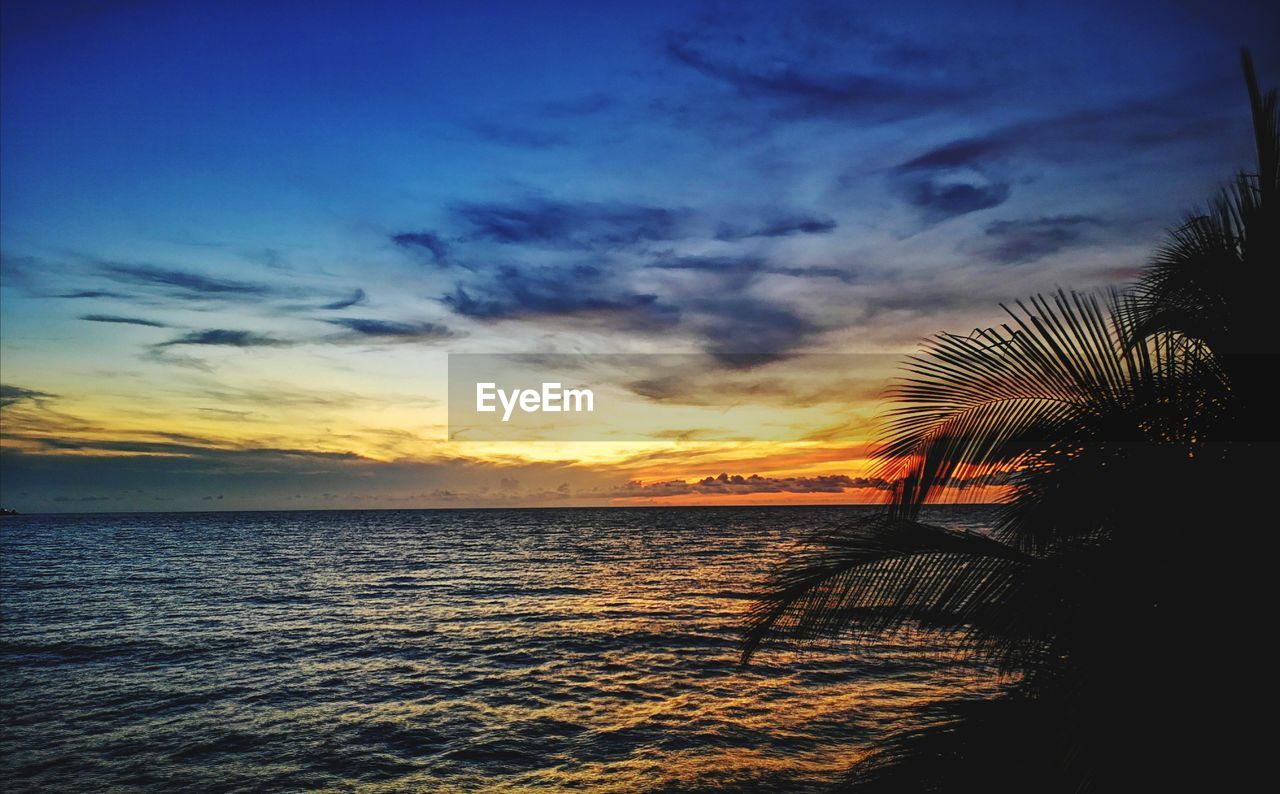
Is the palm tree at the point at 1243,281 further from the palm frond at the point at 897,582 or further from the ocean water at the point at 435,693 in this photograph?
the ocean water at the point at 435,693

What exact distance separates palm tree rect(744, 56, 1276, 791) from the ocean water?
7944mm

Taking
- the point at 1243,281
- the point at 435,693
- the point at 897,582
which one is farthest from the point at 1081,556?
the point at 435,693

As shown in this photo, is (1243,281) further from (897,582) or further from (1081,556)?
(897,582)

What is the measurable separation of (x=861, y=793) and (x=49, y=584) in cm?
5181

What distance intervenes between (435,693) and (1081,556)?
16486 millimetres

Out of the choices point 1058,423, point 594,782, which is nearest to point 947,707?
point 1058,423

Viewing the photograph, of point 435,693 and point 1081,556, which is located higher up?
point 1081,556

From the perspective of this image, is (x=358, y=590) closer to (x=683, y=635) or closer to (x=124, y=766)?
(x=683, y=635)

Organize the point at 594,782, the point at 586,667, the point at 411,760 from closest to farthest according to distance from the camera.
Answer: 1. the point at 594,782
2. the point at 411,760
3. the point at 586,667

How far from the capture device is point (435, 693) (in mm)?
17156

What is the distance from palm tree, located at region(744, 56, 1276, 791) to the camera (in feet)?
13.1

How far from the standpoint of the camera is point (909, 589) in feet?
15.9

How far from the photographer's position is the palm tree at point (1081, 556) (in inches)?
158

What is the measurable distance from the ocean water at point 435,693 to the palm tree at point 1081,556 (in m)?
7.94
